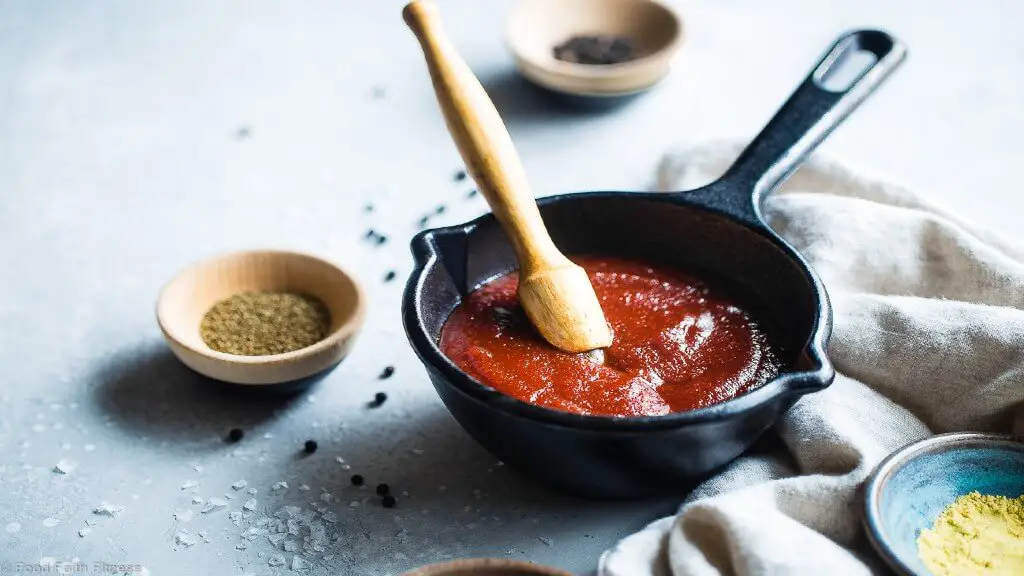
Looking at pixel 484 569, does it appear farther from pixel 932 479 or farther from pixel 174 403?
pixel 174 403

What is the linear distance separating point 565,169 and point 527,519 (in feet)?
3.54

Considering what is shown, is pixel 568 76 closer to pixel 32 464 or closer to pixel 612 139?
pixel 612 139

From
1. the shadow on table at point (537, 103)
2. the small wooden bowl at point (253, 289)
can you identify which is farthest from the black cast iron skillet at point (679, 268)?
the shadow on table at point (537, 103)

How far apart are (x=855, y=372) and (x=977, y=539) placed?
374mm

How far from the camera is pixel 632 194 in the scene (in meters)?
1.93

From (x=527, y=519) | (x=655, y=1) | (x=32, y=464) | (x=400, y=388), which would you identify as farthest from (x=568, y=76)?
(x=32, y=464)

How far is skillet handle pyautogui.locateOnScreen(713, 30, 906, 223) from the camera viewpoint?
1.94 m

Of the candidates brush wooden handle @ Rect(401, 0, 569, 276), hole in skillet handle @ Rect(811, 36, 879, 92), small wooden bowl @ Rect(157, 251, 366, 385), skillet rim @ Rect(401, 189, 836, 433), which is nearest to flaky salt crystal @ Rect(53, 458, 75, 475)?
small wooden bowl @ Rect(157, 251, 366, 385)

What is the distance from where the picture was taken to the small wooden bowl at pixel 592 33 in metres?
2.68

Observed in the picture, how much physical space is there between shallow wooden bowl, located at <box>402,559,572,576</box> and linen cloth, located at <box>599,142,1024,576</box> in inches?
5.4

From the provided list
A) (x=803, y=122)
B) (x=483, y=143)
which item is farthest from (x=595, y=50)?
(x=483, y=143)

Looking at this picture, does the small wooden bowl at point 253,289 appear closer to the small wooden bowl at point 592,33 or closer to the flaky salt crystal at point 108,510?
the flaky salt crystal at point 108,510

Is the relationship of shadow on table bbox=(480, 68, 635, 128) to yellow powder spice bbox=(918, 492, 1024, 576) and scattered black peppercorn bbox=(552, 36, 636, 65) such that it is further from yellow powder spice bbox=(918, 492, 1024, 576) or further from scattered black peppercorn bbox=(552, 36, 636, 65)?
yellow powder spice bbox=(918, 492, 1024, 576)

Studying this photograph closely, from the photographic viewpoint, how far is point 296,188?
2.55 meters
